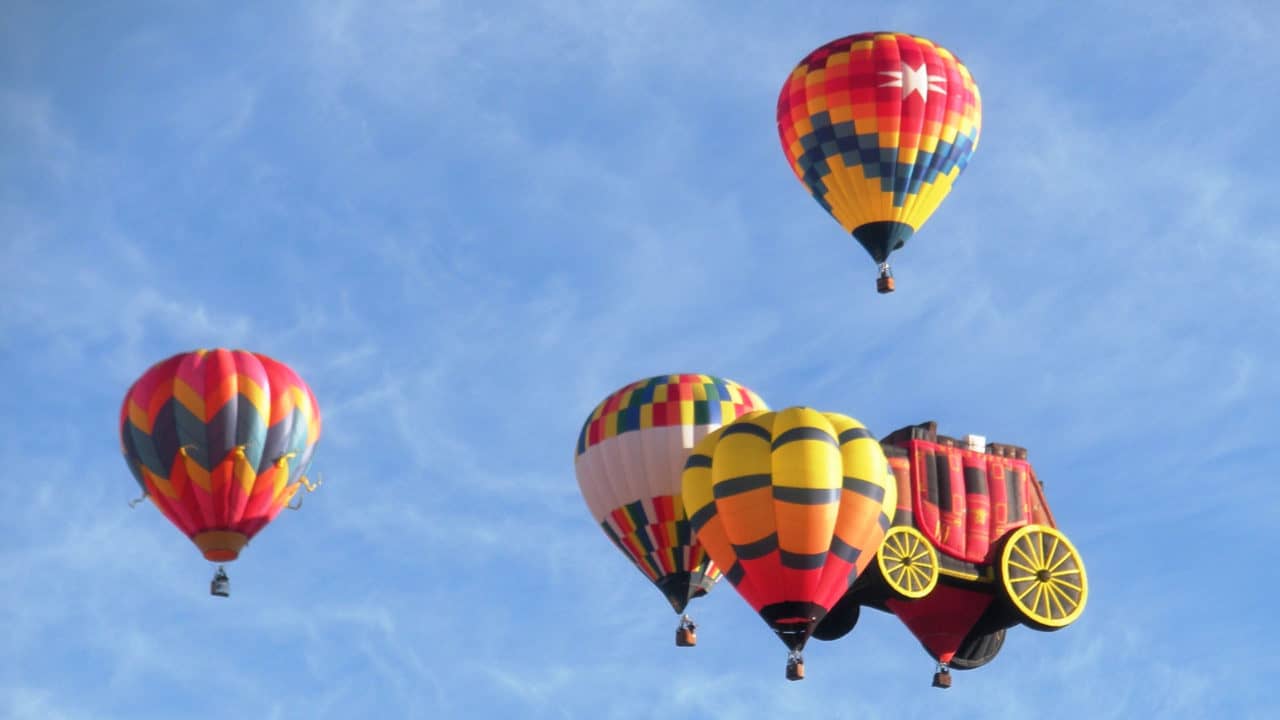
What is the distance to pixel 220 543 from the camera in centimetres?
4894

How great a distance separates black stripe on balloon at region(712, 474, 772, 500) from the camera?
45406mm

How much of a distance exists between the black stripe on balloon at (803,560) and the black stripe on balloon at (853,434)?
1928 millimetres

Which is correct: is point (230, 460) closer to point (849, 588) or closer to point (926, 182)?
point (849, 588)

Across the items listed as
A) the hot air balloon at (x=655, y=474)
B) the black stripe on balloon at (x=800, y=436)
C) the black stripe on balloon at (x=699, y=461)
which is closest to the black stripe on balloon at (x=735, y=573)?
the black stripe on balloon at (x=699, y=461)

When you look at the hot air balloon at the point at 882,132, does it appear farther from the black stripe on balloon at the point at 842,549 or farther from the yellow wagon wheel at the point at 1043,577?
the black stripe on balloon at the point at 842,549

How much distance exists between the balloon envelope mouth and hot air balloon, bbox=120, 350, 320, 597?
17 mm

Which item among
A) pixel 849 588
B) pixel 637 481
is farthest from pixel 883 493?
pixel 637 481

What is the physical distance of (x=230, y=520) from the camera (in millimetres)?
48781

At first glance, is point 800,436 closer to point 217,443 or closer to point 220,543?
point 217,443

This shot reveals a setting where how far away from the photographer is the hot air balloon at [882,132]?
52.9m

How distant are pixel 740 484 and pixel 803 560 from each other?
1594mm

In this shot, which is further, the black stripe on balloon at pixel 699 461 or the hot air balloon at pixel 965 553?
the hot air balloon at pixel 965 553

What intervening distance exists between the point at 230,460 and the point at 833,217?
12926 mm

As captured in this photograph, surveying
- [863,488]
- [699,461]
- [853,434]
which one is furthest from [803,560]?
[699,461]
